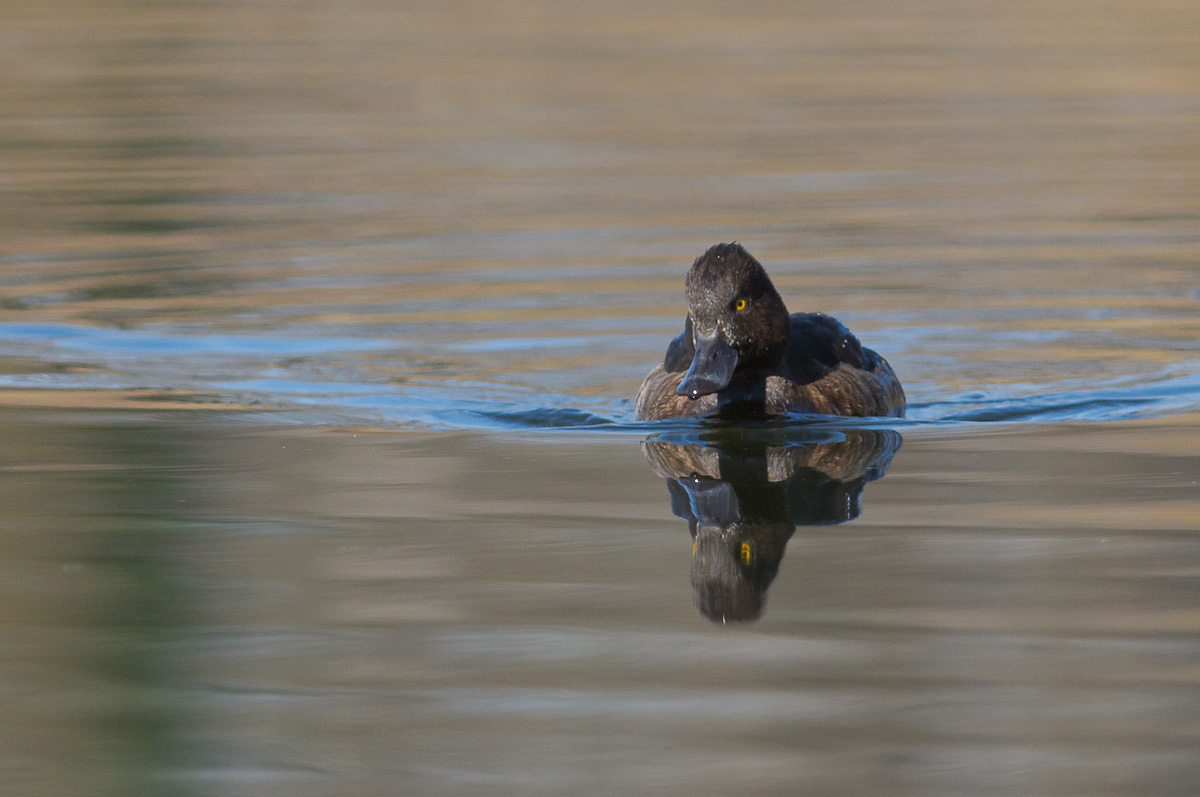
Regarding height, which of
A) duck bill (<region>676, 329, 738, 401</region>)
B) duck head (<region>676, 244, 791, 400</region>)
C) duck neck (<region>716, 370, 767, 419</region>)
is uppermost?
duck head (<region>676, 244, 791, 400</region>)

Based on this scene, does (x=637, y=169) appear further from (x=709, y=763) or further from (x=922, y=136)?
(x=709, y=763)

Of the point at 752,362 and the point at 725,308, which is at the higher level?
the point at 725,308

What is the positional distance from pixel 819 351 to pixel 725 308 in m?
0.89

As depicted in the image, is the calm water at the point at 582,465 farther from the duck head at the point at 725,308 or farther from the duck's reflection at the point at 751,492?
the duck head at the point at 725,308

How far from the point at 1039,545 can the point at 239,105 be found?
18.6m

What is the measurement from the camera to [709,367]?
9.16 metres

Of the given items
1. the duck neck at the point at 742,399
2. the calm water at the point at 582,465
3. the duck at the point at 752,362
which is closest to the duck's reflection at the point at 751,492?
the calm water at the point at 582,465

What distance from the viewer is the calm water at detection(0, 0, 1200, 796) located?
5152 mm

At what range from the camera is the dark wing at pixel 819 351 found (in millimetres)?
9781

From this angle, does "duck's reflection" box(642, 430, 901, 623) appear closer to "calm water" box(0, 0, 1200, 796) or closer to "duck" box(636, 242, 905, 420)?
"calm water" box(0, 0, 1200, 796)

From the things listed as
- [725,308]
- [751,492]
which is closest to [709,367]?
[725,308]

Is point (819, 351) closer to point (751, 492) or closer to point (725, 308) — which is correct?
point (725, 308)

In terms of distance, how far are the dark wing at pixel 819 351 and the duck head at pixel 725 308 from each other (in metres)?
0.45

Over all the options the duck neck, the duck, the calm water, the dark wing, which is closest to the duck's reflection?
the calm water
